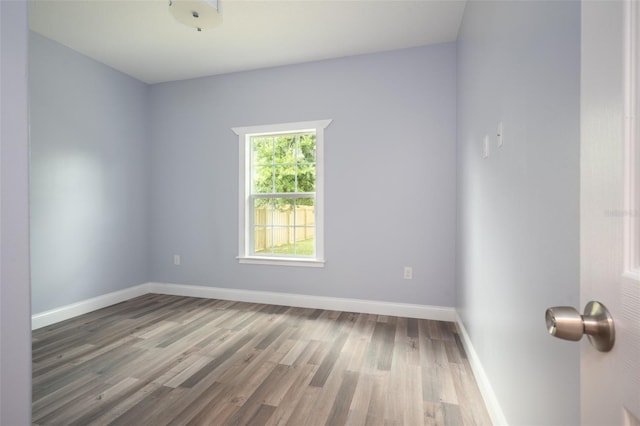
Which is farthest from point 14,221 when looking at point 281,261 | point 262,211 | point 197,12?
point 262,211

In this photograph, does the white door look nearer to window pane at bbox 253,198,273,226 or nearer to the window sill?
the window sill

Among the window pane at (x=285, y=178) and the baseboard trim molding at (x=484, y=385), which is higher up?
the window pane at (x=285, y=178)

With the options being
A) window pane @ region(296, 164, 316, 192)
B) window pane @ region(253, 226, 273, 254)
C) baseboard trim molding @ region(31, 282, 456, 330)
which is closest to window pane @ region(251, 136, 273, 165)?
window pane @ region(296, 164, 316, 192)

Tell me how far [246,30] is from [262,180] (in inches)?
63.1

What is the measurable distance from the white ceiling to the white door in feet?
8.25

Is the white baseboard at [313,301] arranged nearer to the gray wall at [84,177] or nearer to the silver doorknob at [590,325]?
the gray wall at [84,177]

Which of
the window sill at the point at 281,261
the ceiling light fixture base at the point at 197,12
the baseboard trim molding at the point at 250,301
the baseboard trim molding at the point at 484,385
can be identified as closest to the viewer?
the baseboard trim molding at the point at 484,385

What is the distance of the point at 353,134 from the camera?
3.31 m

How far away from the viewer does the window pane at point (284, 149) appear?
11.9ft

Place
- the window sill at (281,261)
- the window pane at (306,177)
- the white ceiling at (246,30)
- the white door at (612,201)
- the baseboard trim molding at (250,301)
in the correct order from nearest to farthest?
the white door at (612,201)
the white ceiling at (246,30)
the baseboard trim molding at (250,301)
the window sill at (281,261)
the window pane at (306,177)

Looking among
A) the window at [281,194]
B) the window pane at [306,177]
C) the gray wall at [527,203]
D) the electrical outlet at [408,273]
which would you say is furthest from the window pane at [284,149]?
the gray wall at [527,203]

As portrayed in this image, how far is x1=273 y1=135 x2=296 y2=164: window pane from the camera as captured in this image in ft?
11.9

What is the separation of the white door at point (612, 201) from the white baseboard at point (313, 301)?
2773 millimetres

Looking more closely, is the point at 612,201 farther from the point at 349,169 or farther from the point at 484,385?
the point at 349,169
